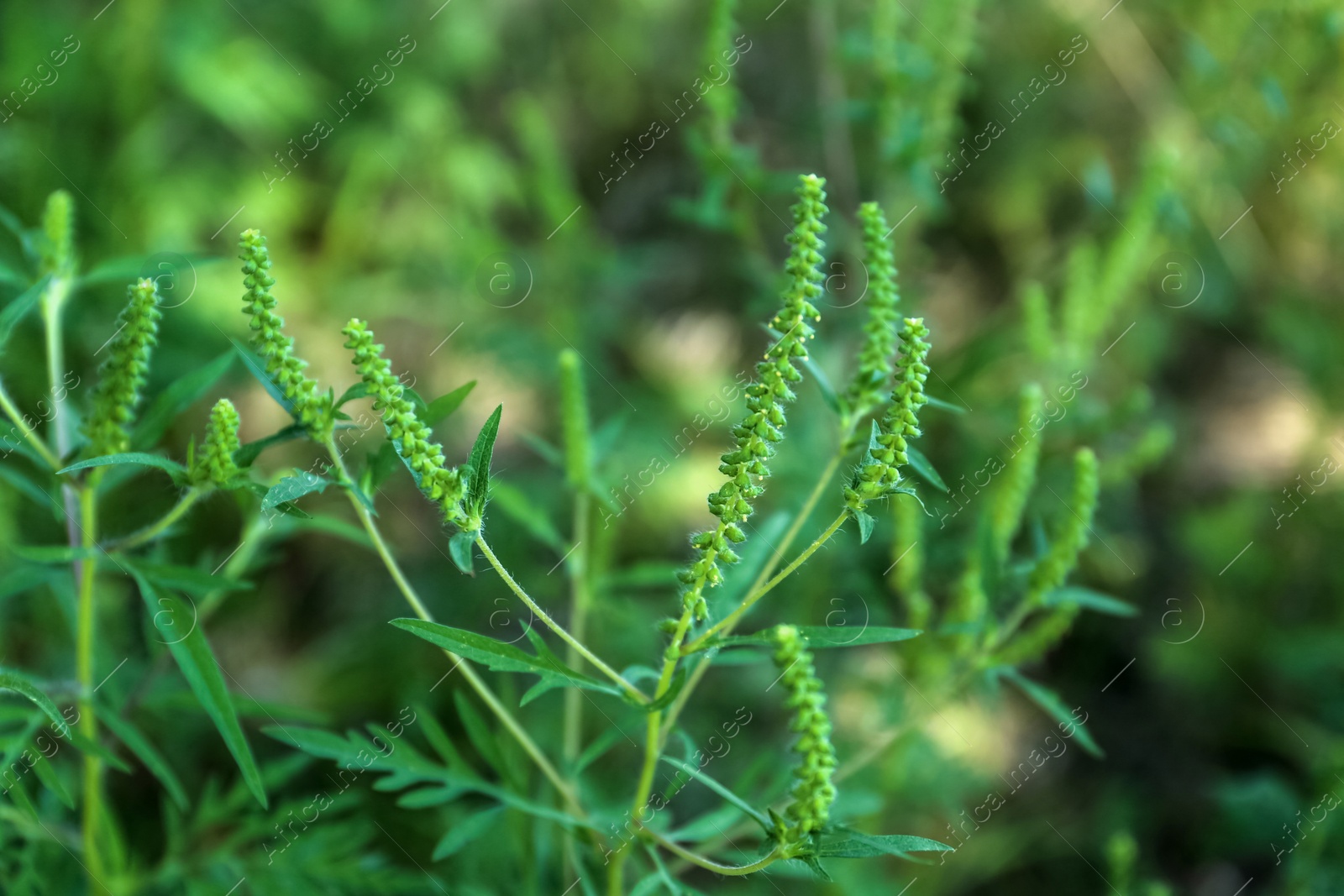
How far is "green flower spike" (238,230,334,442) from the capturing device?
0.78 m

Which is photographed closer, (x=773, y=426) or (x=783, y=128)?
(x=773, y=426)

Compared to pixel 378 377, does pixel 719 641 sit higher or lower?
lower

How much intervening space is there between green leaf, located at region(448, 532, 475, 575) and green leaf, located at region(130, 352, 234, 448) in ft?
1.23

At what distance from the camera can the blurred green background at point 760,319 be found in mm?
1832

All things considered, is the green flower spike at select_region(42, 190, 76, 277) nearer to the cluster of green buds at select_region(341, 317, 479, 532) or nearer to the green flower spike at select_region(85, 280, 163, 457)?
the green flower spike at select_region(85, 280, 163, 457)

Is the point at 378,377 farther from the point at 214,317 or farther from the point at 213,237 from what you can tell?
the point at 213,237

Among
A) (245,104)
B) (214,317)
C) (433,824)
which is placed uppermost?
(245,104)

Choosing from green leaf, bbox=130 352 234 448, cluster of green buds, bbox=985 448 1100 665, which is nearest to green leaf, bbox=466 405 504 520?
green leaf, bbox=130 352 234 448

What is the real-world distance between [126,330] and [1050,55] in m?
3.32

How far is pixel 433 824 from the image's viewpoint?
2082 millimetres

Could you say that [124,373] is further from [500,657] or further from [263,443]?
[500,657]

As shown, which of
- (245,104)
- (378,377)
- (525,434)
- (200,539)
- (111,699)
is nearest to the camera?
(378,377)

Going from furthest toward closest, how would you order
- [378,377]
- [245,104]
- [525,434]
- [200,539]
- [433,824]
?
1. [245,104]
2. [200,539]
3. [433,824]
4. [525,434]
5. [378,377]

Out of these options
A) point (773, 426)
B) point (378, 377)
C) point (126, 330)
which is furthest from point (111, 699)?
point (773, 426)
